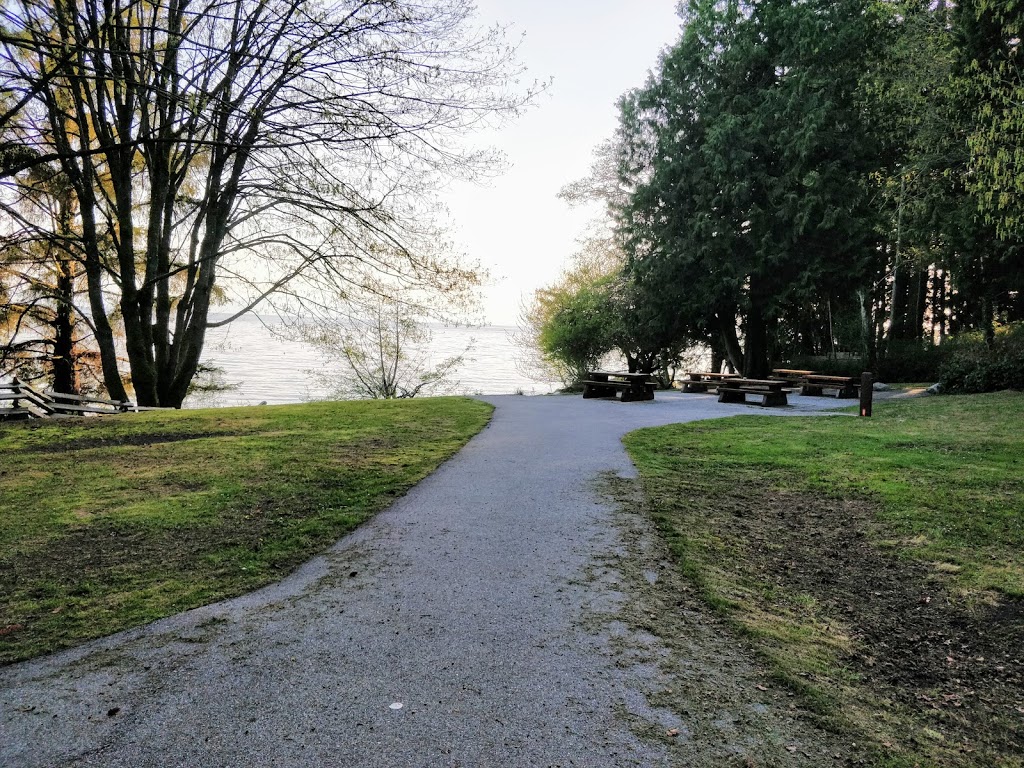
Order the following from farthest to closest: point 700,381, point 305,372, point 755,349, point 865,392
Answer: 1. point 305,372
2. point 755,349
3. point 700,381
4. point 865,392

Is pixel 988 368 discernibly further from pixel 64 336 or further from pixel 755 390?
pixel 64 336

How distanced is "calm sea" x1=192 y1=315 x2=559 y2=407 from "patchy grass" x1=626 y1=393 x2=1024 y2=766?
345 inches

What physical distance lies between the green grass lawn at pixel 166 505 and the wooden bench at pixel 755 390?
7.71 m

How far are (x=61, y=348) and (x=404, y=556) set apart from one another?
1843cm

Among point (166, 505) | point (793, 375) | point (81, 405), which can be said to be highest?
point (793, 375)

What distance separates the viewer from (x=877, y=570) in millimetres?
4414

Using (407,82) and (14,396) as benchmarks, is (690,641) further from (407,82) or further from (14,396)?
(14,396)

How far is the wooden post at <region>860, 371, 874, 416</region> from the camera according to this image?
11.7m

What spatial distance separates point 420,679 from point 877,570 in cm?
333

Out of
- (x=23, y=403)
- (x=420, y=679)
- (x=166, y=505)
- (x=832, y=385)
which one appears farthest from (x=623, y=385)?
(x=420, y=679)

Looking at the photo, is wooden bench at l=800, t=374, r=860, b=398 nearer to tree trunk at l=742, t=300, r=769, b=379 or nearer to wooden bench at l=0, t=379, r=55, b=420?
tree trunk at l=742, t=300, r=769, b=379

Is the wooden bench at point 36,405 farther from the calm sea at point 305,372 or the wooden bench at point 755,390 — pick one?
the wooden bench at point 755,390

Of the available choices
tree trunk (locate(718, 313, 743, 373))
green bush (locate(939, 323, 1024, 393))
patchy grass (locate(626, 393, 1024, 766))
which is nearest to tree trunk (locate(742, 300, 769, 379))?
tree trunk (locate(718, 313, 743, 373))

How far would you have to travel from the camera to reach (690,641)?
3.28 metres
